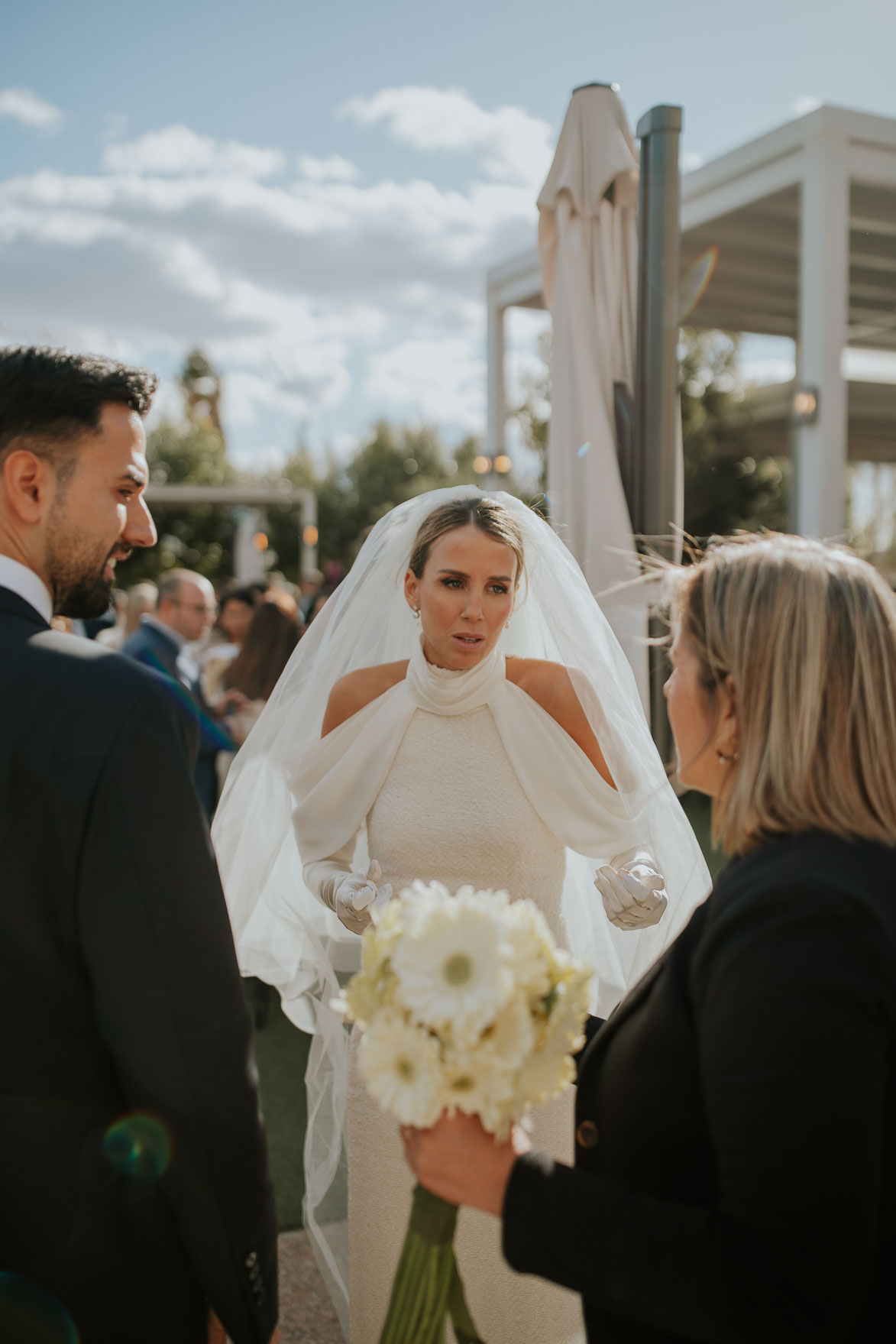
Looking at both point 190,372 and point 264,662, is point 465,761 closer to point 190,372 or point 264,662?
point 264,662

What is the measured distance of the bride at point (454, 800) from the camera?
2309 millimetres

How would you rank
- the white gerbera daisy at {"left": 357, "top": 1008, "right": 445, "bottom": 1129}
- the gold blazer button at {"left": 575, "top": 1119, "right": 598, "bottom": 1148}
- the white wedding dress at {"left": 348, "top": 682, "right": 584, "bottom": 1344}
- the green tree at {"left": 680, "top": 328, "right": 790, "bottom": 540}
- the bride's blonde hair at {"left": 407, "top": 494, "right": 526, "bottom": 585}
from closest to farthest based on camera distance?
the white gerbera daisy at {"left": 357, "top": 1008, "right": 445, "bottom": 1129}
the gold blazer button at {"left": 575, "top": 1119, "right": 598, "bottom": 1148}
the white wedding dress at {"left": 348, "top": 682, "right": 584, "bottom": 1344}
the bride's blonde hair at {"left": 407, "top": 494, "right": 526, "bottom": 585}
the green tree at {"left": 680, "top": 328, "right": 790, "bottom": 540}

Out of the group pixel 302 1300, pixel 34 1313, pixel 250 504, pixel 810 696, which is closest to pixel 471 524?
→ pixel 810 696

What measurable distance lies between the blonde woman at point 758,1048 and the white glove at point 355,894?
0.83 meters

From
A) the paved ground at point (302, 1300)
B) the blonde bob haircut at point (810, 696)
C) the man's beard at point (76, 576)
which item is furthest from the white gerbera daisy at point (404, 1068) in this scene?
the paved ground at point (302, 1300)

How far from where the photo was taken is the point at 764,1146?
1023 mm

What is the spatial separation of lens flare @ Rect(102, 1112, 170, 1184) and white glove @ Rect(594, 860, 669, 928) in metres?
1.08

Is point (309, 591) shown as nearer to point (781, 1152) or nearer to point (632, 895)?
point (632, 895)

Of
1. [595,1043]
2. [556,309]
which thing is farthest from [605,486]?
[595,1043]

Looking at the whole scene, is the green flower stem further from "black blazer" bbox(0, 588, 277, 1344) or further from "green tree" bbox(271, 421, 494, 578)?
"green tree" bbox(271, 421, 494, 578)

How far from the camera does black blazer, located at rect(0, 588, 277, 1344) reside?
4.36 ft

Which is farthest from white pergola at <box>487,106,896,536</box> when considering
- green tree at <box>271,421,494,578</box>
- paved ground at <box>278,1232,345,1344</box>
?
Answer: green tree at <box>271,421,494,578</box>

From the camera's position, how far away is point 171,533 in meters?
34.3

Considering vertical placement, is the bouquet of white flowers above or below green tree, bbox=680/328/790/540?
below
